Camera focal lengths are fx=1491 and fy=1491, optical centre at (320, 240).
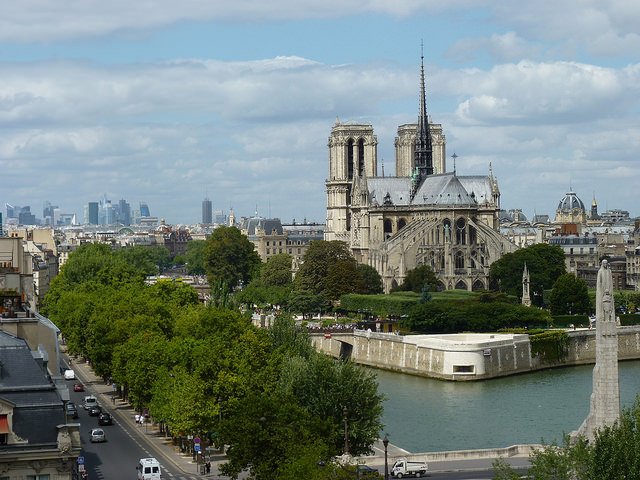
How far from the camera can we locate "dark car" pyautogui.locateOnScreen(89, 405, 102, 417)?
63.9 m

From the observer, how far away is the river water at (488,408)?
63244 mm

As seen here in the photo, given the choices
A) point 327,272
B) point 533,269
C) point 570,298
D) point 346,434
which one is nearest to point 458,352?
point 570,298

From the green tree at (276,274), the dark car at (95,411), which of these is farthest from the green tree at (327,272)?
the dark car at (95,411)

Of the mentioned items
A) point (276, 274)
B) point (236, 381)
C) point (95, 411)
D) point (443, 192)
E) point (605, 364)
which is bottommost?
point (95, 411)

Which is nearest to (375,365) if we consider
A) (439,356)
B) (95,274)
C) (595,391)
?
(439,356)

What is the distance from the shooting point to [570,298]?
11519 centimetres

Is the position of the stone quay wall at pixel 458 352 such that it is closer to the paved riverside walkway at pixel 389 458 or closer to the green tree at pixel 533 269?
the green tree at pixel 533 269

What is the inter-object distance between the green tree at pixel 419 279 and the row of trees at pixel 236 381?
4643cm

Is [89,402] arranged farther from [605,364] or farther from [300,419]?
[605,364]

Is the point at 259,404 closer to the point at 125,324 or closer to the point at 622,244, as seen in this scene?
the point at 125,324

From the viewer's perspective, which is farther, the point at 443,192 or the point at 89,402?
the point at 443,192

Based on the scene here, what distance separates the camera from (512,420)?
6900cm

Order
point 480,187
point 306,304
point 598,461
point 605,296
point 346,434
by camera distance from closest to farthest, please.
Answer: point 598,461, point 605,296, point 346,434, point 306,304, point 480,187

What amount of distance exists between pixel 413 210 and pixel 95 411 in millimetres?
91398
